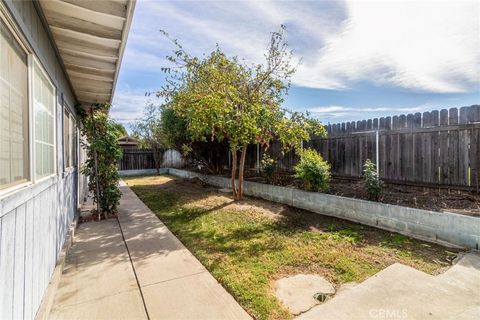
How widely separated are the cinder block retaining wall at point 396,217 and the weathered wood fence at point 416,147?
170 centimetres

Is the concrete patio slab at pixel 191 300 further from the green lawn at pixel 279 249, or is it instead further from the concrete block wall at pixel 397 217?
the concrete block wall at pixel 397 217

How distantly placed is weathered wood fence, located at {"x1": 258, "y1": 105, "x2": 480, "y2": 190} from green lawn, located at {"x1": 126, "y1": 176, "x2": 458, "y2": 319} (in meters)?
2.08

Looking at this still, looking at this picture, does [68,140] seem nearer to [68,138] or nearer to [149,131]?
[68,138]

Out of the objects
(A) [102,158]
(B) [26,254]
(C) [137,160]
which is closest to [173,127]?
(A) [102,158]

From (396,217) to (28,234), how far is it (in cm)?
490

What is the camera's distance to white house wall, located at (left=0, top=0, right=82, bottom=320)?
150 cm

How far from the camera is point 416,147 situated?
5363 millimetres

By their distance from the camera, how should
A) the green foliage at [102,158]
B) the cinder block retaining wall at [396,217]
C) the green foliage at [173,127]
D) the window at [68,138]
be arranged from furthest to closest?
the green foliage at [173,127] < the green foliage at [102,158] < the window at [68,138] < the cinder block retaining wall at [396,217]

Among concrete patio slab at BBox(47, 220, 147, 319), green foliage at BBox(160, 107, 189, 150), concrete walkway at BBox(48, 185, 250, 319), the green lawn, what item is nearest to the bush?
the green lawn

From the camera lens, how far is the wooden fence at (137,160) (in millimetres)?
17219

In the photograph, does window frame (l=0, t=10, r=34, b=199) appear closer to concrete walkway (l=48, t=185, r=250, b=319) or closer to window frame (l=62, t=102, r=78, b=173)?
concrete walkway (l=48, t=185, r=250, b=319)

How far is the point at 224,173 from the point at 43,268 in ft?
29.7

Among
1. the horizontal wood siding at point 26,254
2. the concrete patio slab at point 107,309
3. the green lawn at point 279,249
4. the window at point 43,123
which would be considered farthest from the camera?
the green lawn at point 279,249
